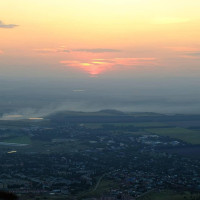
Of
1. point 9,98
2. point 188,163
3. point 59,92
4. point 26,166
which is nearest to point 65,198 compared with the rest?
point 26,166

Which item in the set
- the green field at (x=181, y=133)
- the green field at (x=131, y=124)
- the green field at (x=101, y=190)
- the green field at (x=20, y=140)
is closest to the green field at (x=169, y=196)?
the green field at (x=101, y=190)

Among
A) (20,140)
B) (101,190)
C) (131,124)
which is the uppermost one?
(131,124)

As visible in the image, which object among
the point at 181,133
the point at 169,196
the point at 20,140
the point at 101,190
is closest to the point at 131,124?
the point at 181,133

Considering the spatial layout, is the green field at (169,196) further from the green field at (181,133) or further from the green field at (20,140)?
the green field at (20,140)

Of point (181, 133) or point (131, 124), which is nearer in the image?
point (181, 133)

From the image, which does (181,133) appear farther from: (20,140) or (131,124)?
(20,140)

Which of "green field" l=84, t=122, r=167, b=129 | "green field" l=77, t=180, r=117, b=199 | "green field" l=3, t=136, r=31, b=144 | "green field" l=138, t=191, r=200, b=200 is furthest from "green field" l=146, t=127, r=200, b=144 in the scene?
"green field" l=138, t=191, r=200, b=200
